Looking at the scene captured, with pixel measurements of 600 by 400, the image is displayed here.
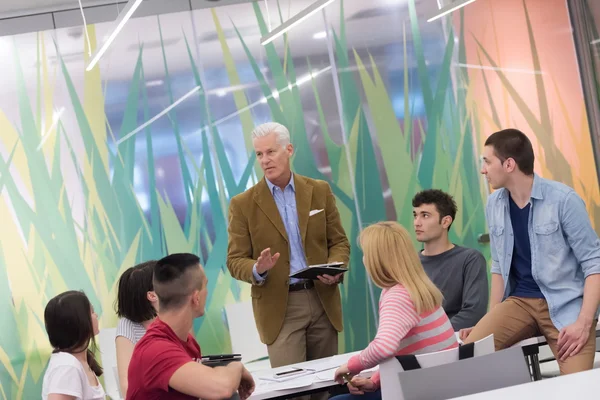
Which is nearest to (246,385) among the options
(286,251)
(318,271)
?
(318,271)

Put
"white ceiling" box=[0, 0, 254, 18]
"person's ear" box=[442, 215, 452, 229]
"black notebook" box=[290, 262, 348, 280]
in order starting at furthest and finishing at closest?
"white ceiling" box=[0, 0, 254, 18] → "person's ear" box=[442, 215, 452, 229] → "black notebook" box=[290, 262, 348, 280]

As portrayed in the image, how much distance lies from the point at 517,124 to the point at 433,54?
3.24 ft

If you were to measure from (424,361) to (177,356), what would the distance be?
2.79ft

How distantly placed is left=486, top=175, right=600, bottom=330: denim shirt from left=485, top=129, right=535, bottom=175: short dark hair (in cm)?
8

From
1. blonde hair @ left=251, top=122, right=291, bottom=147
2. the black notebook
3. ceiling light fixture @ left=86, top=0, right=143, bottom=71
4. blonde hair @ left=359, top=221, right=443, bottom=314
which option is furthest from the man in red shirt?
ceiling light fixture @ left=86, top=0, right=143, bottom=71

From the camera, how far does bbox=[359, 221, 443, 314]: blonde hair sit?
10.1ft

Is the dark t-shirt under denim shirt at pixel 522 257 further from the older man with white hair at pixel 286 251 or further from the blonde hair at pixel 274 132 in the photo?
the blonde hair at pixel 274 132

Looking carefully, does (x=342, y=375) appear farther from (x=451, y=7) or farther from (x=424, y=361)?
(x=451, y=7)

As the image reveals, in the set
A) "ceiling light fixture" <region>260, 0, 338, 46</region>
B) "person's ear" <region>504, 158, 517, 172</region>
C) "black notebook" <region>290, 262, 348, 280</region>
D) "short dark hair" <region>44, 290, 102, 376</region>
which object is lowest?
"black notebook" <region>290, 262, 348, 280</region>

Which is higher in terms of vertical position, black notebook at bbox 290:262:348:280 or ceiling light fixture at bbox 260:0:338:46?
ceiling light fixture at bbox 260:0:338:46

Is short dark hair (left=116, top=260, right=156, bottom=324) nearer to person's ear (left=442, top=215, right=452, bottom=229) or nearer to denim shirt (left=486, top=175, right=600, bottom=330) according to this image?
denim shirt (left=486, top=175, right=600, bottom=330)

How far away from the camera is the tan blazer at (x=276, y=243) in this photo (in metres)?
4.27

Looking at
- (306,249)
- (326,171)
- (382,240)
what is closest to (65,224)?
(326,171)

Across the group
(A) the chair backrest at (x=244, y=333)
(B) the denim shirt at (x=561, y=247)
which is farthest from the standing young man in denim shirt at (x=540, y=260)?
(A) the chair backrest at (x=244, y=333)
